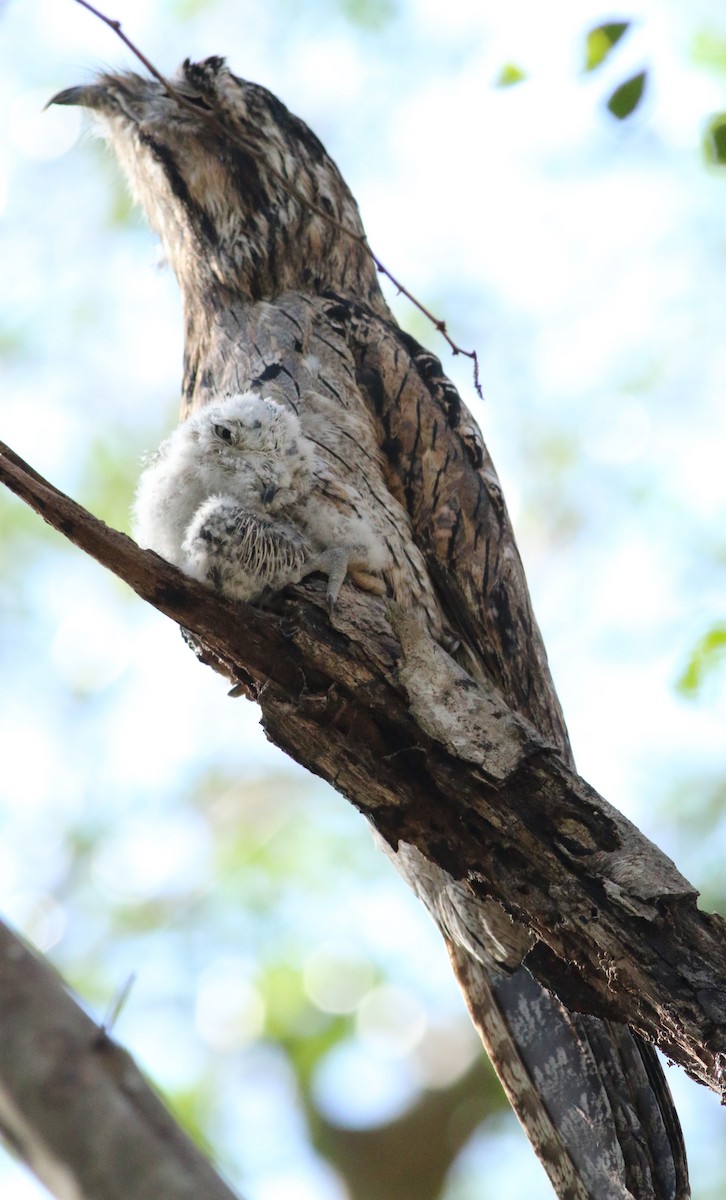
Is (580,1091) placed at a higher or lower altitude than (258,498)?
lower

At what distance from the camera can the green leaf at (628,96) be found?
2729 mm

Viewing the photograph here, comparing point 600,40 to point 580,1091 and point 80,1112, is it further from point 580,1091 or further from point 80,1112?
point 580,1091

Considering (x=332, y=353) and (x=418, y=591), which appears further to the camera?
(x=332, y=353)

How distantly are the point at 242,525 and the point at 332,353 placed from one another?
1.03m

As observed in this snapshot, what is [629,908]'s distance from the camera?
255cm

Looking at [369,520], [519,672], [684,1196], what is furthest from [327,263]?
[684,1196]

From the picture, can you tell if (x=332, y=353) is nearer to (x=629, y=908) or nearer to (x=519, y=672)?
(x=519, y=672)

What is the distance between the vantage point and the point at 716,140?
269cm

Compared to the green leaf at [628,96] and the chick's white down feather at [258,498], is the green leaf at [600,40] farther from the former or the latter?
the chick's white down feather at [258,498]

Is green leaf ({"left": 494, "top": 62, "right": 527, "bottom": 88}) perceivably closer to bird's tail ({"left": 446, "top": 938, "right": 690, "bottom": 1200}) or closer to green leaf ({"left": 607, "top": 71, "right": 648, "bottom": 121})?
green leaf ({"left": 607, "top": 71, "right": 648, "bottom": 121})

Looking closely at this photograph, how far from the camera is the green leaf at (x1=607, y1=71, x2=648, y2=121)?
107 inches

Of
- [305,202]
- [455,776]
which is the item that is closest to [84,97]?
[305,202]

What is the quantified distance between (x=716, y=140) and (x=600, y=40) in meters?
0.33

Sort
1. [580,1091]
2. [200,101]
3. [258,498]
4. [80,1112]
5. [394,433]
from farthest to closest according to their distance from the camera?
[200,101]
[394,433]
[580,1091]
[258,498]
[80,1112]
